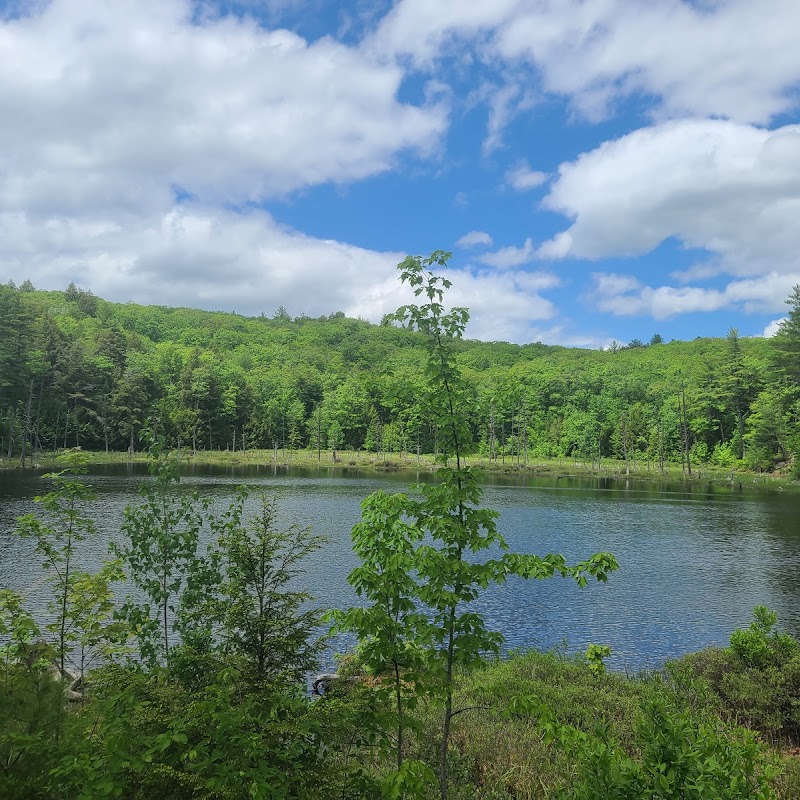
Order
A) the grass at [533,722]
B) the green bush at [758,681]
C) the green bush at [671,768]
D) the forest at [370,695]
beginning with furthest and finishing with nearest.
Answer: the green bush at [758,681]
the grass at [533,722]
the forest at [370,695]
the green bush at [671,768]

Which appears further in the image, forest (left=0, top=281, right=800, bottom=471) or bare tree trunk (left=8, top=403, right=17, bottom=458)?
forest (left=0, top=281, right=800, bottom=471)

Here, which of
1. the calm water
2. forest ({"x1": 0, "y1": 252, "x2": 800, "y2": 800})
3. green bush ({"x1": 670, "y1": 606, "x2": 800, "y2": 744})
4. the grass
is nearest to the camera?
forest ({"x1": 0, "y1": 252, "x2": 800, "y2": 800})

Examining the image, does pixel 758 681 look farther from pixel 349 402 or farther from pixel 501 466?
pixel 349 402

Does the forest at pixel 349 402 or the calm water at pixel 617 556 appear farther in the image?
the forest at pixel 349 402

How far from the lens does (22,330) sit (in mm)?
78000

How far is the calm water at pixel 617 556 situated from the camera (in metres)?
20.3

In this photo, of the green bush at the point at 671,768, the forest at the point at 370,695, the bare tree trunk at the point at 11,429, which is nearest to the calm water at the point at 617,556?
the forest at the point at 370,695

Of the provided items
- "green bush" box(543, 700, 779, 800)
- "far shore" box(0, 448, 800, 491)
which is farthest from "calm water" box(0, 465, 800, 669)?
"far shore" box(0, 448, 800, 491)

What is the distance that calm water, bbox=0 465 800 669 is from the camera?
20312mm

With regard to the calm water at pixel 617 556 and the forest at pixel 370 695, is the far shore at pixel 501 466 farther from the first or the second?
the forest at pixel 370 695

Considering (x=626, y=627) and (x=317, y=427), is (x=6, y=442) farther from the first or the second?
(x=626, y=627)

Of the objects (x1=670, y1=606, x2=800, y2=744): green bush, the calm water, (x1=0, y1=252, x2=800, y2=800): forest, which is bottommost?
the calm water

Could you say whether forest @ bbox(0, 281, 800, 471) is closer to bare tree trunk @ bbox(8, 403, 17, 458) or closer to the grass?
bare tree trunk @ bbox(8, 403, 17, 458)

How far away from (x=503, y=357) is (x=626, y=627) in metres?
169
